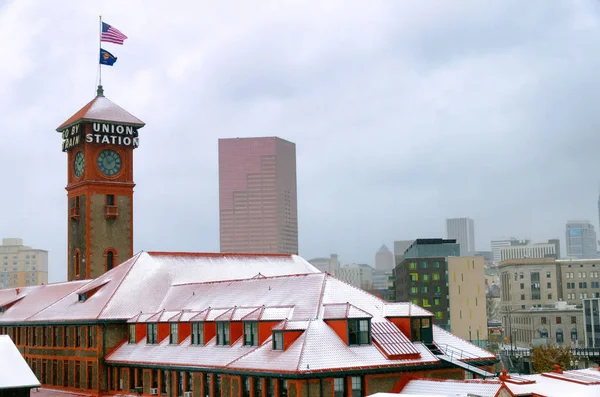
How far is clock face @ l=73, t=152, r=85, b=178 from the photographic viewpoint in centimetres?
10169

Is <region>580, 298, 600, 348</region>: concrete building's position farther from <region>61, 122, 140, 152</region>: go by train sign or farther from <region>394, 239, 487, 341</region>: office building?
<region>61, 122, 140, 152</region>: go by train sign

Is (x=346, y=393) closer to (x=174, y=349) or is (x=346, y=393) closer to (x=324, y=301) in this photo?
(x=324, y=301)

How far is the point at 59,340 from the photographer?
85188 mm

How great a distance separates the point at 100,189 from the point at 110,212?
2755 mm

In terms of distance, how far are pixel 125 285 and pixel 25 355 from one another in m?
18.8

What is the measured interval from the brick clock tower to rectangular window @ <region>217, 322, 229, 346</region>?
122 ft

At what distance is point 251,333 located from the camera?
6188 centimetres

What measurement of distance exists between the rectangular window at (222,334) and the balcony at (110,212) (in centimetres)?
3886

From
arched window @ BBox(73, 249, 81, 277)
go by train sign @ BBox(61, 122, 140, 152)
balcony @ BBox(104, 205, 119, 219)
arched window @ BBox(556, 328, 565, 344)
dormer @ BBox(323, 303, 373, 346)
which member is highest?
go by train sign @ BBox(61, 122, 140, 152)

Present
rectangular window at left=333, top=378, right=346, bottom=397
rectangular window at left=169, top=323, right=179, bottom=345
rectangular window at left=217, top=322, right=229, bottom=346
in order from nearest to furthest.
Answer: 1. rectangular window at left=333, top=378, right=346, bottom=397
2. rectangular window at left=217, top=322, right=229, bottom=346
3. rectangular window at left=169, top=323, right=179, bottom=345

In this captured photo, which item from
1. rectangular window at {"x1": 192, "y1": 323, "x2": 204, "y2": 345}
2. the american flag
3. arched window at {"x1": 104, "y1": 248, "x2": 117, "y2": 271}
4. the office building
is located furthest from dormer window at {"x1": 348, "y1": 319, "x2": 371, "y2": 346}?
the office building

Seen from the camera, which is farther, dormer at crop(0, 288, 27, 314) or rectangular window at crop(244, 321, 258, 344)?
dormer at crop(0, 288, 27, 314)

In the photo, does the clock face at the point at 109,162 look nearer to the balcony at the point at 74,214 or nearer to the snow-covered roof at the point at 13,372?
the balcony at the point at 74,214

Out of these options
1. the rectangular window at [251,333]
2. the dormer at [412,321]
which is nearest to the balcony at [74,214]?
the rectangular window at [251,333]
